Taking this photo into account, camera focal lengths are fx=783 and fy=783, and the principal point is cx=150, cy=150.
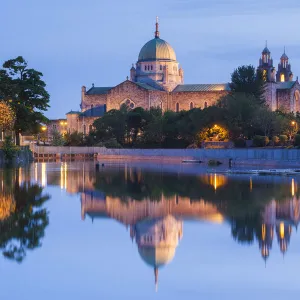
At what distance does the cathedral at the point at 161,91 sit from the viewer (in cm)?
10500

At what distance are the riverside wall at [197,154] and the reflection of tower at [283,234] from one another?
3334cm

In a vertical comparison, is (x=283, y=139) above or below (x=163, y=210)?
above

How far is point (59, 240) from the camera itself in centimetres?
1534

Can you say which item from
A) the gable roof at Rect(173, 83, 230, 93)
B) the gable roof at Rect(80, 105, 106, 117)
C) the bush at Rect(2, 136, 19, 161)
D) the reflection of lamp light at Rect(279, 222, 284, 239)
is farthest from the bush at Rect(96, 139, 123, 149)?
the reflection of lamp light at Rect(279, 222, 284, 239)

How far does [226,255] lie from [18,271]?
365 centimetres

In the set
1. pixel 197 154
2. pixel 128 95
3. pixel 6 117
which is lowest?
pixel 197 154

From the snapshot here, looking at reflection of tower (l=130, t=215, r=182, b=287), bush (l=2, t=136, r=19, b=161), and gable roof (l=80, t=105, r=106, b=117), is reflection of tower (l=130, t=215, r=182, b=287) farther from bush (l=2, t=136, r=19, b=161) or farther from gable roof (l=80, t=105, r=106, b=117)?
gable roof (l=80, t=105, r=106, b=117)

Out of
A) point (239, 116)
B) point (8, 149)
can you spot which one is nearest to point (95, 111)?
point (239, 116)

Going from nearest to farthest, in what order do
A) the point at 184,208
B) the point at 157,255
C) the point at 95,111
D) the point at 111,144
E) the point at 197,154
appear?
the point at 157,255
the point at 184,208
the point at 197,154
the point at 111,144
the point at 95,111

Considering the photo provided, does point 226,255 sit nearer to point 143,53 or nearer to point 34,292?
point 34,292

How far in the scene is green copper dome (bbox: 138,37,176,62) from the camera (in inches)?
4466

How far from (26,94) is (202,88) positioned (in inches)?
1954

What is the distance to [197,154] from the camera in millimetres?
66688

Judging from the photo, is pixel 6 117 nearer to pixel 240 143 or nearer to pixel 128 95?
pixel 240 143
